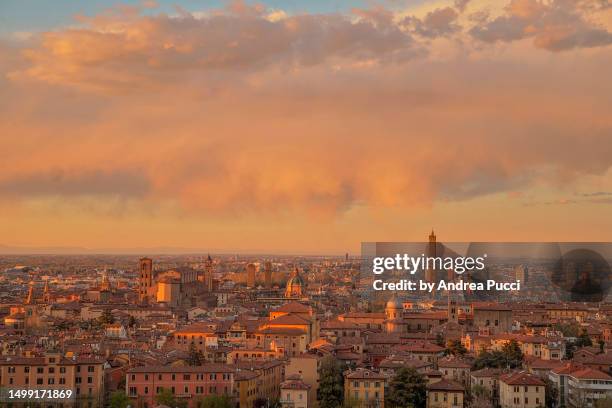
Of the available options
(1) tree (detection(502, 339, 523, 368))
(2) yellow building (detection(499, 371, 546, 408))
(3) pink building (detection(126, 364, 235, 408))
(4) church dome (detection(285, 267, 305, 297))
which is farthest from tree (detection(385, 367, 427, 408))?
(4) church dome (detection(285, 267, 305, 297))

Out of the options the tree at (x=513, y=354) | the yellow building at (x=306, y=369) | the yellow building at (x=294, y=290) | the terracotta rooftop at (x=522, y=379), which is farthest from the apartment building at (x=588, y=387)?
the yellow building at (x=294, y=290)

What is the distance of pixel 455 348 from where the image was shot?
35.6 meters

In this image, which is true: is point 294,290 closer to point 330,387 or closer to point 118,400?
point 330,387

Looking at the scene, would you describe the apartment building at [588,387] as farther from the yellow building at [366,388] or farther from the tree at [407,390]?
the yellow building at [366,388]

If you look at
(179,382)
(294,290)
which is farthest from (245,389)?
(294,290)

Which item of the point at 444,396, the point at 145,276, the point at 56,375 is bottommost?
the point at 444,396

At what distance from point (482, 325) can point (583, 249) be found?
1349cm

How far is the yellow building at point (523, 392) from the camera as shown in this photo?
25641mm

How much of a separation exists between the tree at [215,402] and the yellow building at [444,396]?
4.51 m

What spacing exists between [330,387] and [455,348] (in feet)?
33.4

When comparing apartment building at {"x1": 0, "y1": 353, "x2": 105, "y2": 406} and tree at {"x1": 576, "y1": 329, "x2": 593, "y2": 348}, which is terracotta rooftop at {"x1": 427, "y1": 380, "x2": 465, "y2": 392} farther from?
tree at {"x1": 576, "y1": 329, "x2": 593, "y2": 348}

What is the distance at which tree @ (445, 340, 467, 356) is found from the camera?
3488 cm

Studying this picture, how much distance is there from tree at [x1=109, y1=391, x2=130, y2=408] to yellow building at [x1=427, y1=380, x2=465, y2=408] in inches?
264

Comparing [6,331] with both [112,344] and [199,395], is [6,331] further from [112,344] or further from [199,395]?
[199,395]
